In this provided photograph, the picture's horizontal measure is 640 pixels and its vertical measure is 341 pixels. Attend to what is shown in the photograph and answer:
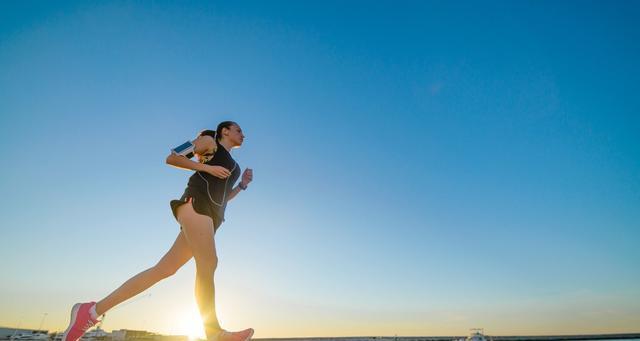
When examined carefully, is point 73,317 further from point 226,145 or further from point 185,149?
point 226,145

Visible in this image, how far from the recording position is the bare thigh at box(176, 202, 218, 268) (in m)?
2.88

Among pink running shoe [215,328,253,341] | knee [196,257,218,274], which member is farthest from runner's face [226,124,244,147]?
pink running shoe [215,328,253,341]

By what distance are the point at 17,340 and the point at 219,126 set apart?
258ft

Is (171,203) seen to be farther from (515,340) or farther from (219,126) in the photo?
(515,340)

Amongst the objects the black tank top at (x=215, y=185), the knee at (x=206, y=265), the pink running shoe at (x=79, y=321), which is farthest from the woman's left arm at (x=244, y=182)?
the pink running shoe at (x=79, y=321)

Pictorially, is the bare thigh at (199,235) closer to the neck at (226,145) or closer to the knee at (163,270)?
the knee at (163,270)

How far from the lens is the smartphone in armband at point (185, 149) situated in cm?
304

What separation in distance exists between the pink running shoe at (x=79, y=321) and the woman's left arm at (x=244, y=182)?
170 centimetres

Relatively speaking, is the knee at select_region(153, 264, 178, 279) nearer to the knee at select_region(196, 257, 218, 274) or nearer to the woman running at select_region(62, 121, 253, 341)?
the woman running at select_region(62, 121, 253, 341)

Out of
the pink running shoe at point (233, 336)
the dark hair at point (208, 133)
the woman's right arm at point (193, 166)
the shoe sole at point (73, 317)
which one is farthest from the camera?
the dark hair at point (208, 133)

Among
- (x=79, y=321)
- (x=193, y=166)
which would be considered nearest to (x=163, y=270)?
(x=79, y=321)

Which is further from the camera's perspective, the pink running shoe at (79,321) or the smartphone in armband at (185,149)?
the smartphone in armband at (185,149)

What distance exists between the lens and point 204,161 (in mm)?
3340

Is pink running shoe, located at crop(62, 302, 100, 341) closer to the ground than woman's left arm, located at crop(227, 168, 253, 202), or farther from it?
closer to the ground
